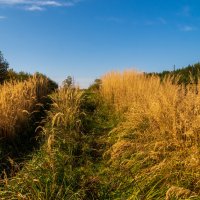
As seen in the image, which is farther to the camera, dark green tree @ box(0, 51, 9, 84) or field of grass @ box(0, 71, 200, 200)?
dark green tree @ box(0, 51, 9, 84)

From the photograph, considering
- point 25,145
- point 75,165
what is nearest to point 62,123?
point 25,145

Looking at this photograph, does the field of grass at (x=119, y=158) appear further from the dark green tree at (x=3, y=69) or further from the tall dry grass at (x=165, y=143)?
the dark green tree at (x=3, y=69)

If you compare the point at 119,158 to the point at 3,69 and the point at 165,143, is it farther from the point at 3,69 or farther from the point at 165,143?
the point at 3,69

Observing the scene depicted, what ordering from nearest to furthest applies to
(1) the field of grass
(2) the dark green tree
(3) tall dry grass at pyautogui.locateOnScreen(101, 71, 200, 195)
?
(1) the field of grass → (3) tall dry grass at pyautogui.locateOnScreen(101, 71, 200, 195) → (2) the dark green tree

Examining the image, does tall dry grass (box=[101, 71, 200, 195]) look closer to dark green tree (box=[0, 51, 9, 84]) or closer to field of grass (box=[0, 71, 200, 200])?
field of grass (box=[0, 71, 200, 200])

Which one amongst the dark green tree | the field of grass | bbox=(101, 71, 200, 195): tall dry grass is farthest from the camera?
the dark green tree

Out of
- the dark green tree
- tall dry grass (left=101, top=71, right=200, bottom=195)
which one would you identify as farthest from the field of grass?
the dark green tree

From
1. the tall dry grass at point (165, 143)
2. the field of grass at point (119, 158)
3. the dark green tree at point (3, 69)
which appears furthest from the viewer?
the dark green tree at point (3, 69)

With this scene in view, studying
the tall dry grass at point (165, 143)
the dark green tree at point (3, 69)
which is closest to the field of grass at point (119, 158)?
the tall dry grass at point (165, 143)

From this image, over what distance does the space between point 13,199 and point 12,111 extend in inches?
156

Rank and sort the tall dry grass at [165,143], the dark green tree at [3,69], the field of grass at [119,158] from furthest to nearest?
1. the dark green tree at [3,69]
2. the tall dry grass at [165,143]
3. the field of grass at [119,158]

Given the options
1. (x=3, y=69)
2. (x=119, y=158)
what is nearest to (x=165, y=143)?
(x=119, y=158)

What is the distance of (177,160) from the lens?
557 cm

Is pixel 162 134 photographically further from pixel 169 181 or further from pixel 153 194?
pixel 153 194
